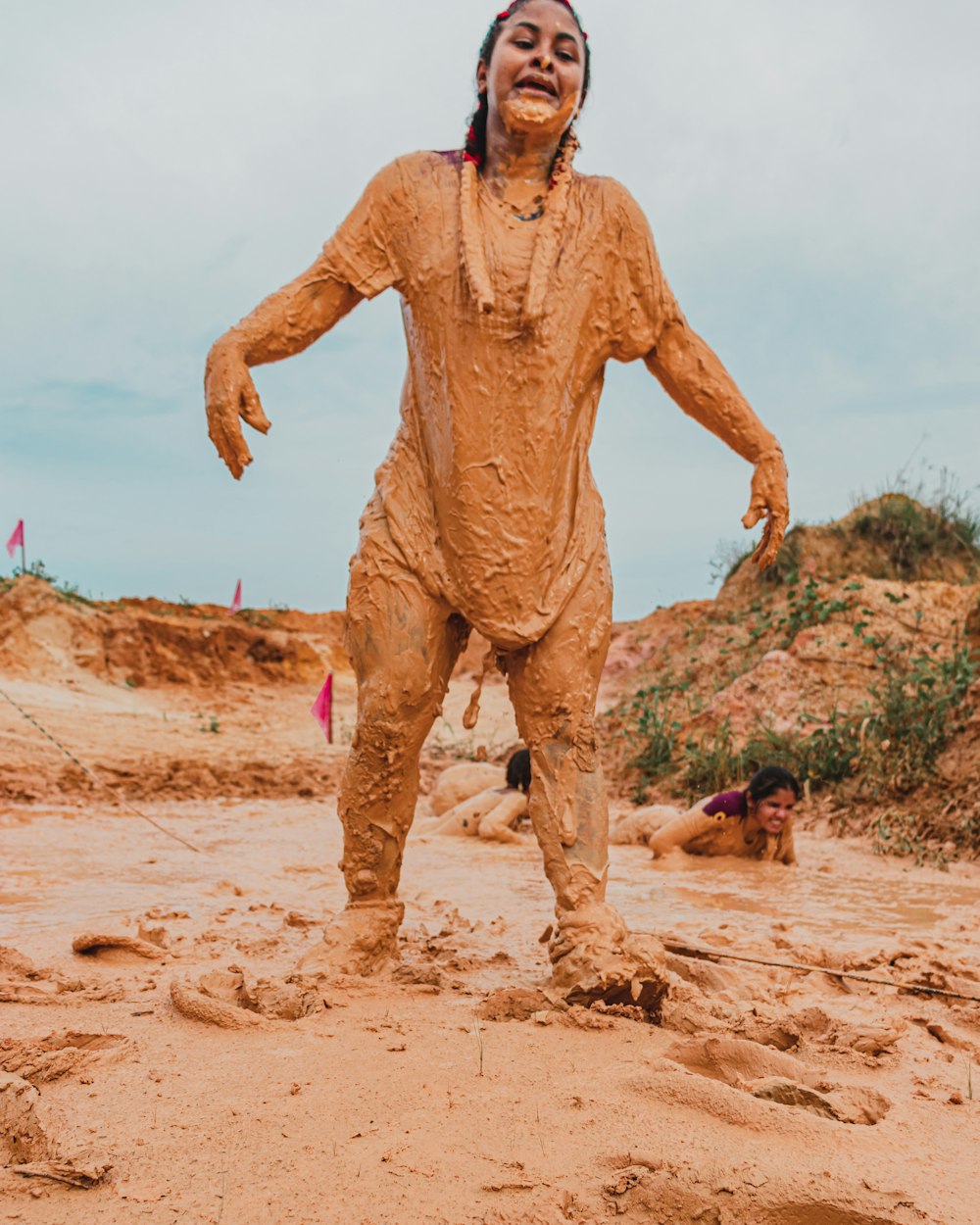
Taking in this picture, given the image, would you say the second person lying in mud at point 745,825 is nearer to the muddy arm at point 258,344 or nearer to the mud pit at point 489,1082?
the mud pit at point 489,1082

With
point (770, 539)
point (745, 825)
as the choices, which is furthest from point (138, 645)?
point (770, 539)

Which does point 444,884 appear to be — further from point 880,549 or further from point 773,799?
point 880,549

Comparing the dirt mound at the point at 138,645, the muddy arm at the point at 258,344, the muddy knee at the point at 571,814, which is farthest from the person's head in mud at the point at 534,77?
the dirt mound at the point at 138,645

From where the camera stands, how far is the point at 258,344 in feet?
10.2

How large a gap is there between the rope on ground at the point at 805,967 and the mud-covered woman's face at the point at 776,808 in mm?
2276

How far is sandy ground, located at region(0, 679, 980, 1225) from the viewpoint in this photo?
66.4 inches

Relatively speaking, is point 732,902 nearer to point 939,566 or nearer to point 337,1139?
point 337,1139

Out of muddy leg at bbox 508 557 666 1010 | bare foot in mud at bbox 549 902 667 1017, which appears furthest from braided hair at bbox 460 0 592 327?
bare foot in mud at bbox 549 902 667 1017

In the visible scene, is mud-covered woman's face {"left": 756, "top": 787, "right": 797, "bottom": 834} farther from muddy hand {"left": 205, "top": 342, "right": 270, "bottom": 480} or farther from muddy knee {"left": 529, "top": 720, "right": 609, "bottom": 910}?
muddy hand {"left": 205, "top": 342, "right": 270, "bottom": 480}

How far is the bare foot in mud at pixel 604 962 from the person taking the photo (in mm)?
2666

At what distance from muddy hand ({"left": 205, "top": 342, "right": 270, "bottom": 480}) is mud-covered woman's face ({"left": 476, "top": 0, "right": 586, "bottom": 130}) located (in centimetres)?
102

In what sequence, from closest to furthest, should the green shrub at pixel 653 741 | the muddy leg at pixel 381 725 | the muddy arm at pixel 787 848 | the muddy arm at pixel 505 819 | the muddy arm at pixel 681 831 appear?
the muddy leg at pixel 381 725, the muddy arm at pixel 787 848, the muddy arm at pixel 681 831, the muddy arm at pixel 505 819, the green shrub at pixel 653 741

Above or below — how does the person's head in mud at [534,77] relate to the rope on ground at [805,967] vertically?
above

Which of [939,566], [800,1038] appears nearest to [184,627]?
[939,566]
